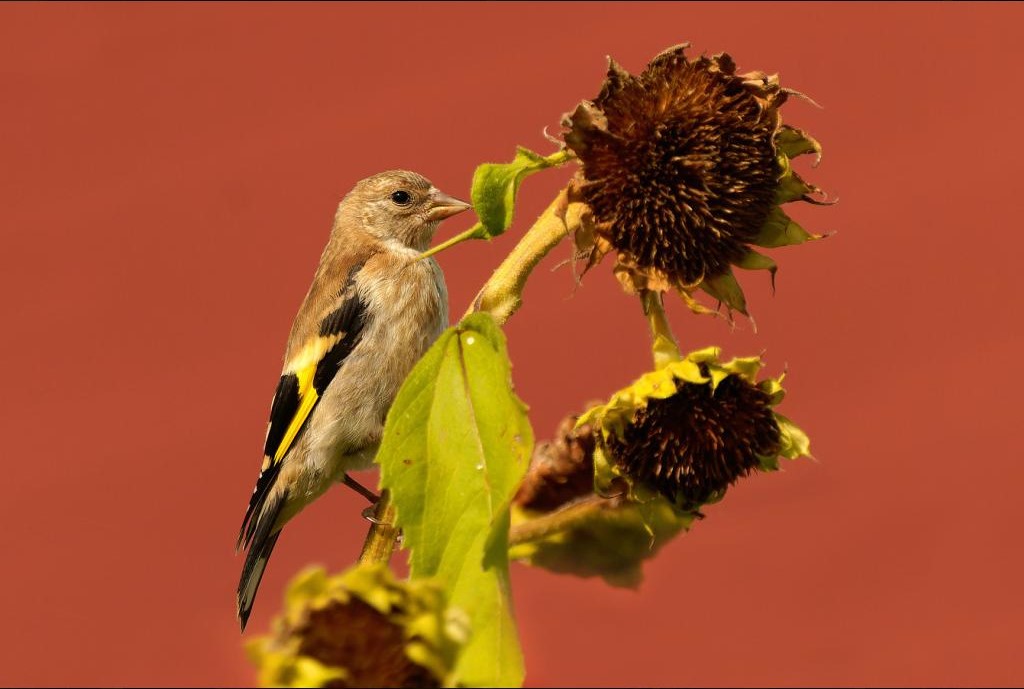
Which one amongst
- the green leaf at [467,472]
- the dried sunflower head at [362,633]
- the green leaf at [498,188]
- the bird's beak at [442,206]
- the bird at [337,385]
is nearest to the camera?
the dried sunflower head at [362,633]

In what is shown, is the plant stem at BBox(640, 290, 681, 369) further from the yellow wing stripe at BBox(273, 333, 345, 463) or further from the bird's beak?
the bird's beak

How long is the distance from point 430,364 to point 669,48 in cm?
41

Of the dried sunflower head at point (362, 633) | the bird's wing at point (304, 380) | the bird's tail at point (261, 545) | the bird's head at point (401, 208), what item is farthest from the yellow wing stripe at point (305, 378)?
the dried sunflower head at point (362, 633)

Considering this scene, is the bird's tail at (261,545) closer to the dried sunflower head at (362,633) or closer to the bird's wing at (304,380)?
the bird's wing at (304,380)

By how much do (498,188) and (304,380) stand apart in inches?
60.5

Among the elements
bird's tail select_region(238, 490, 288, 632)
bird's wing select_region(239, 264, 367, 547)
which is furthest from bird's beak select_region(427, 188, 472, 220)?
bird's tail select_region(238, 490, 288, 632)

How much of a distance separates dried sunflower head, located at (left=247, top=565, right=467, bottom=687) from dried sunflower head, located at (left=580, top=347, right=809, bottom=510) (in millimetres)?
405

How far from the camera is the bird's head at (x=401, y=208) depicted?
2.90 metres

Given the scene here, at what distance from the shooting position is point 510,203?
1060 millimetres

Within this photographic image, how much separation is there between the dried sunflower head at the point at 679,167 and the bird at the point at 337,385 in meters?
1.34

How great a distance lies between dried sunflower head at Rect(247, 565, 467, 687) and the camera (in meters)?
0.76

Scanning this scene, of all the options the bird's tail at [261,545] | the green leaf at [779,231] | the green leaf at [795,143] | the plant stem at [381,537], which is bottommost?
the plant stem at [381,537]

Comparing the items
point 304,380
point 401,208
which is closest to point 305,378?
point 304,380

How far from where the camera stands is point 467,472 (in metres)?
1.04
